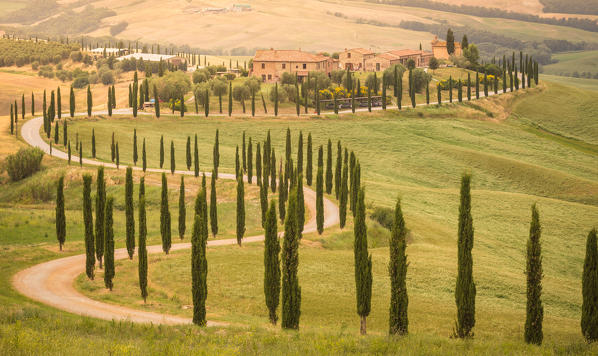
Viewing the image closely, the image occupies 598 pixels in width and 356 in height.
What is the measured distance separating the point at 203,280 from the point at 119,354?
923 centimetres

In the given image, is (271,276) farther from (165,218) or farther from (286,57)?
(286,57)

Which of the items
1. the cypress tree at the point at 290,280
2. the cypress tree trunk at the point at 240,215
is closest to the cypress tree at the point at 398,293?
the cypress tree at the point at 290,280

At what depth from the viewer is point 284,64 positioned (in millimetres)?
158750

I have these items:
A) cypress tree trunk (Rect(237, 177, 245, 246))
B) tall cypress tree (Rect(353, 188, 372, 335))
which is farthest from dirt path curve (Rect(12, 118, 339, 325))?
tall cypress tree (Rect(353, 188, 372, 335))

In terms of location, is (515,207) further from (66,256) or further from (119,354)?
(119,354)

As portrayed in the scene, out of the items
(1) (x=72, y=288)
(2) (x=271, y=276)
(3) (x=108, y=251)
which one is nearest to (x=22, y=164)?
(1) (x=72, y=288)

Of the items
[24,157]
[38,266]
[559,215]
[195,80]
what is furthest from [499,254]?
[195,80]

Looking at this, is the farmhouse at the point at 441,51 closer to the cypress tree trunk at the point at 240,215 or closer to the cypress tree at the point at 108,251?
the cypress tree trunk at the point at 240,215

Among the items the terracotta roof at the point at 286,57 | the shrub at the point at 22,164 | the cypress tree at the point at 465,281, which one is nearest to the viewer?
the cypress tree at the point at 465,281

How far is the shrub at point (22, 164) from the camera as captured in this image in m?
81.8

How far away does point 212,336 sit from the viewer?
99.6ft

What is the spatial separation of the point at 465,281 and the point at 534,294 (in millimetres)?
3401

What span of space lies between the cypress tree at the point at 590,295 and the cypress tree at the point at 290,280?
1451cm

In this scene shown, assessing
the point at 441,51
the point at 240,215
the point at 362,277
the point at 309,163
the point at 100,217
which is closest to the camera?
the point at 362,277
